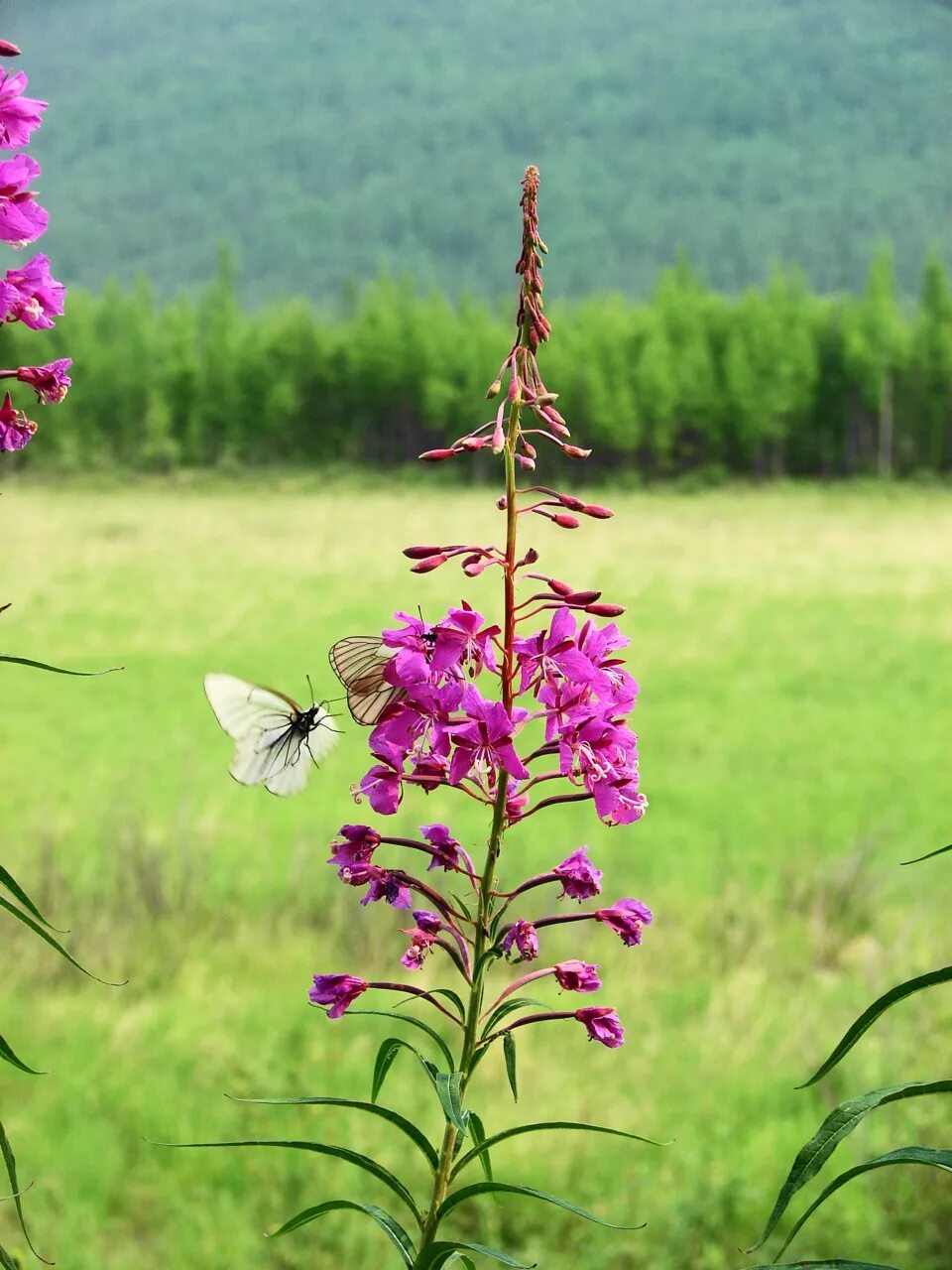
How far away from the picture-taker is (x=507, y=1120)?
5.93 metres

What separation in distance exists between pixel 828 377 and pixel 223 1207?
5494cm

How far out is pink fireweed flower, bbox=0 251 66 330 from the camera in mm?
1582

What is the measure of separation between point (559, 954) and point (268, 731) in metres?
5.17

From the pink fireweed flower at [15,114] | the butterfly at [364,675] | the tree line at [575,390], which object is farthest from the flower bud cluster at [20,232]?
the tree line at [575,390]

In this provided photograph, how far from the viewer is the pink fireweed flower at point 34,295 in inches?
62.3

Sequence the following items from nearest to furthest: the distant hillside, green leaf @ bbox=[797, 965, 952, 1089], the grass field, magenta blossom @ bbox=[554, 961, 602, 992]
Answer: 1. green leaf @ bbox=[797, 965, 952, 1089]
2. magenta blossom @ bbox=[554, 961, 602, 992]
3. the grass field
4. the distant hillside

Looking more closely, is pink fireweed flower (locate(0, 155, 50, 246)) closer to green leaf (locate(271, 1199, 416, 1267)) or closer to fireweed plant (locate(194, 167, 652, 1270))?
fireweed plant (locate(194, 167, 652, 1270))

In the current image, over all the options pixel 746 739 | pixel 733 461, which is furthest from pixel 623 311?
pixel 746 739

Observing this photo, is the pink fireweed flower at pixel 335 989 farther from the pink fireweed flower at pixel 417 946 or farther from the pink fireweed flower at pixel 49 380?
the pink fireweed flower at pixel 49 380

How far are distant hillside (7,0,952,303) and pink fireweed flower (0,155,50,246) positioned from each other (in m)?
144

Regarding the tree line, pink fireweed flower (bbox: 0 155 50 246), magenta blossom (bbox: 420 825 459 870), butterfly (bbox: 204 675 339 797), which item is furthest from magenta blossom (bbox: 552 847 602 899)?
the tree line

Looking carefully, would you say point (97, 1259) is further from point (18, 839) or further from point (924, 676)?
point (924, 676)

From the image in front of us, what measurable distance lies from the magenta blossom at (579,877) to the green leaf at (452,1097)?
286 mm

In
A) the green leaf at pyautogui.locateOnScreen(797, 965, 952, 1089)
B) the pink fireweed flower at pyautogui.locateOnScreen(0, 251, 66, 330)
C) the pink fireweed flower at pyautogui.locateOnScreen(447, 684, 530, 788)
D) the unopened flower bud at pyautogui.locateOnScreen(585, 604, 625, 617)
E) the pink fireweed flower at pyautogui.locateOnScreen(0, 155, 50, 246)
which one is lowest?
the green leaf at pyautogui.locateOnScreen(797, 965, 952, 1089)
